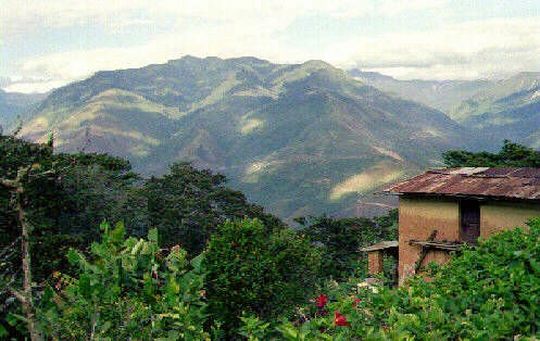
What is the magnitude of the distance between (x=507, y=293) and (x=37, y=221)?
76.5 ft

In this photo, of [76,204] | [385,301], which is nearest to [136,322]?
[385,301]

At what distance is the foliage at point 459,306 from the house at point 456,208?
465 inches

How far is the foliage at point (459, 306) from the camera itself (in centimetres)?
550

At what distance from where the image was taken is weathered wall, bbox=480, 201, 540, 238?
1973 cm

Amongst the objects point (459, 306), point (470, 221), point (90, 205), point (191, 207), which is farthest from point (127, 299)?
point (191, 207)

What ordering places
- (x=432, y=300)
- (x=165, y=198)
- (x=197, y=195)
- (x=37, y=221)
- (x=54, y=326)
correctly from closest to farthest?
(x=54, y=326)
(x=432, y=300)
(x=37, y=221)
(x=165, y=198)
(x=197, y=195)

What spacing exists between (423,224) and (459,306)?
658 inches

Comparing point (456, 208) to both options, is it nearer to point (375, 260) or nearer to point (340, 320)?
point (375, 260)

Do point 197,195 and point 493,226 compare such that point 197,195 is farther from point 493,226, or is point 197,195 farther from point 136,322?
point 136,322

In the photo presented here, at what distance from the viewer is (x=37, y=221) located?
26.5m

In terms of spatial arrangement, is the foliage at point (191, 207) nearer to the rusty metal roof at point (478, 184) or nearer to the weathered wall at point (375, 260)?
the weathered wall at point (375, 260)

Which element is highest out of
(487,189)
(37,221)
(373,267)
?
(487,189)

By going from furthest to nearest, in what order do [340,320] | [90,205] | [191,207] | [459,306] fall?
[191,207], [90,205], [459,306], [340,320]

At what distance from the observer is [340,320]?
6188 mm
